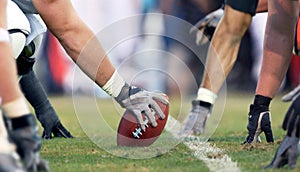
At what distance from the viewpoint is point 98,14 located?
1346 centimetres

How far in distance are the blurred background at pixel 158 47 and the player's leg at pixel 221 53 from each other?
5.02 metres

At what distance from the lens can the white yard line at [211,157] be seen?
4.82m

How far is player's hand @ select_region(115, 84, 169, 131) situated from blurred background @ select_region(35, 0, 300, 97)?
661 centimetres

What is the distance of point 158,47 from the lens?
13.4 meters

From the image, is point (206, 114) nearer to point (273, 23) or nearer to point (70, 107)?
point (273, 23)

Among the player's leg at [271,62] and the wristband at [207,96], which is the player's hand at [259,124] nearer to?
the player's leg at [271,62]

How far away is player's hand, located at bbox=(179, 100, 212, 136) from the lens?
6719 millimetres

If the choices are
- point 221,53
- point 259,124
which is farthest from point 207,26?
point 259,124

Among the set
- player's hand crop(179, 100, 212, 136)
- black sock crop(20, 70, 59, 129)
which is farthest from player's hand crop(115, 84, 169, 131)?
black sock crop(20, 70, 59, 129)

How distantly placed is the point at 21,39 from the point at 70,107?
19.3 feet

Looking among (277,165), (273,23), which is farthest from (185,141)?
(277,165)

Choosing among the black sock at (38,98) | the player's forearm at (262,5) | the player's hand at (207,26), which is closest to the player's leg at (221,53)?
the player's forearm at (262,5)

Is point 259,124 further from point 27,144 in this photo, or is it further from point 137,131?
point 27,144

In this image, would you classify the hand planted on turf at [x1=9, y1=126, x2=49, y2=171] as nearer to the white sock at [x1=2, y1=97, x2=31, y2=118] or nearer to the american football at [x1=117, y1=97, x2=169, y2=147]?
the white sock at [x1=2, y1=97, x2=31, y2=118]
